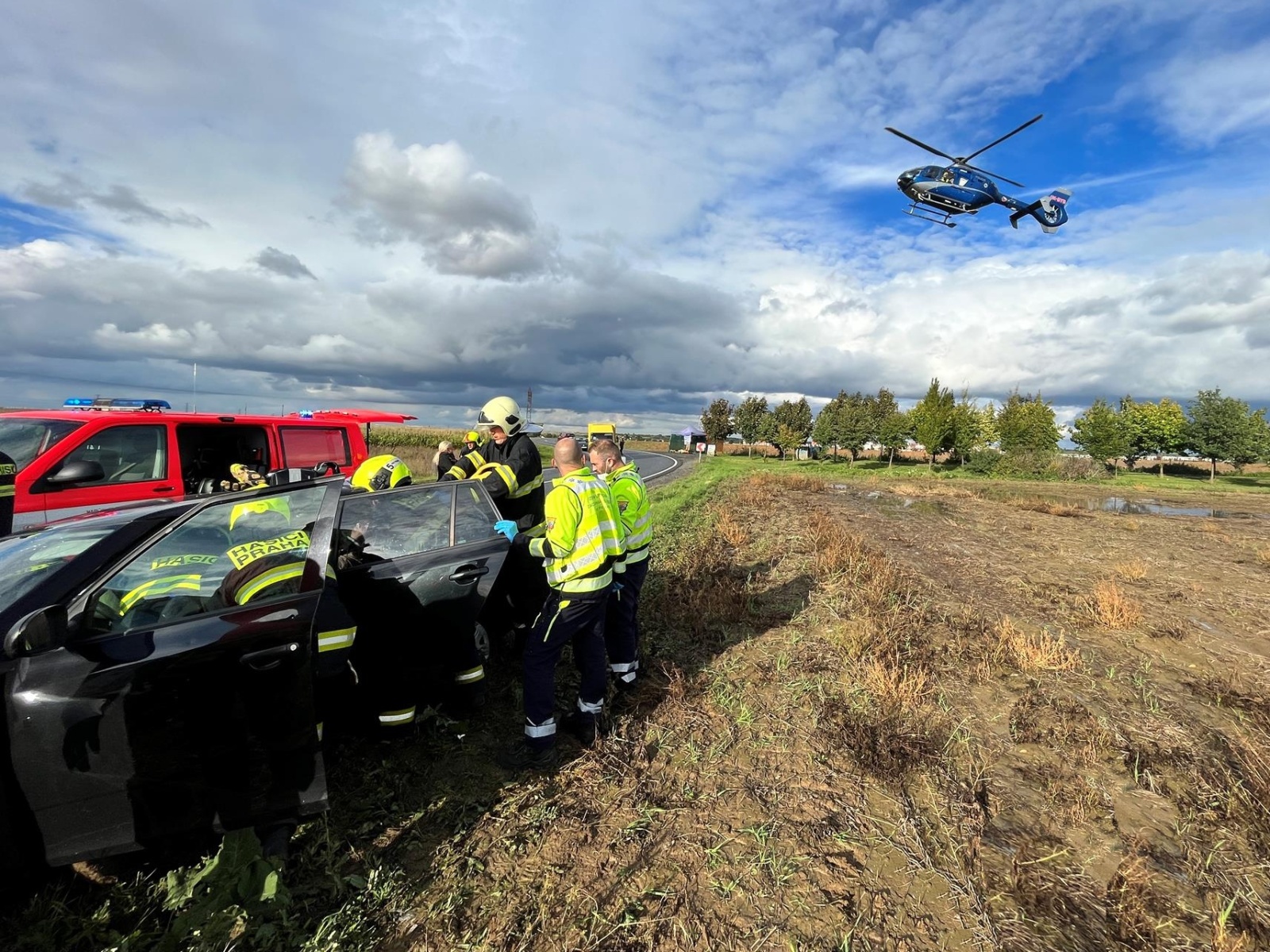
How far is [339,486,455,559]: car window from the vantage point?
11.7 feet

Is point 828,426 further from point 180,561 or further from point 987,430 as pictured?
point 180,561

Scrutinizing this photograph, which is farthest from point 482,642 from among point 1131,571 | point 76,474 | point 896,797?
point 1131,571

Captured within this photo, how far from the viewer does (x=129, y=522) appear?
99.8 inches

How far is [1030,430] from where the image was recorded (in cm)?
4150

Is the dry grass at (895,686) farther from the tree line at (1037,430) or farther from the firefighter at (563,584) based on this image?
the tree line at (1037,430)

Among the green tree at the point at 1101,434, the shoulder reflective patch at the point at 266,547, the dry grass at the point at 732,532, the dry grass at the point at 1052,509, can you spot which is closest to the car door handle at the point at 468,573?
the shoulder reflective patch at the point at 266,547

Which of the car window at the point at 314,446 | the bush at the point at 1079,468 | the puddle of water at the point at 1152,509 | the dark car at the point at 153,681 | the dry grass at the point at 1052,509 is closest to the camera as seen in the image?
the dark car at the point at 153,681

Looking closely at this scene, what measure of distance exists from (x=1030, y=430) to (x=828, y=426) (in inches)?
584

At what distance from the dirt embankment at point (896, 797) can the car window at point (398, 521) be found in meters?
1.53

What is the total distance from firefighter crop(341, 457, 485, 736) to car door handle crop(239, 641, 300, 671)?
819mm

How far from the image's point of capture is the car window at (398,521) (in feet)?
11.7

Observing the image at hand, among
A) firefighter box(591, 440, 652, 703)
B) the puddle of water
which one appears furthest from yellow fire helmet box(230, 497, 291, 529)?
the puddle of water

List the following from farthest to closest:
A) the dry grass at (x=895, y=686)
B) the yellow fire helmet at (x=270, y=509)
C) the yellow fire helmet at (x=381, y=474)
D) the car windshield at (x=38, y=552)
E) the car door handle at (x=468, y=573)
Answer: the yellow fire helmet at (x=381, y=474) < the dry grass at (x=895, y=686) < the car door handle at (x=468, y=573) < the yellow fire helmet at (x=270, y=509) < the car windshield at (x=38, y=552)

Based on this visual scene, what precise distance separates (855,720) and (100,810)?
373cm
